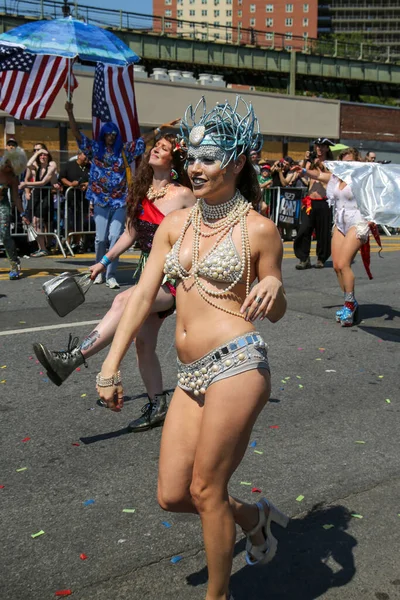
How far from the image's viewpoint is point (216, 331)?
3096mm

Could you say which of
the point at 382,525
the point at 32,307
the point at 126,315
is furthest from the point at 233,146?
the point at 32,307

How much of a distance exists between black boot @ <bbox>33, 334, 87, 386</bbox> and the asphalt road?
421 millimetres

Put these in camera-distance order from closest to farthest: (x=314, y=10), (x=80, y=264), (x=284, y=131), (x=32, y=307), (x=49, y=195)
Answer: (x=32, y=307), (x=80, y=264), (x=49, y=195), (x=284, y=131), (x=314, y=10)

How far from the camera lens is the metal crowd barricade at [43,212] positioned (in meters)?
14.1

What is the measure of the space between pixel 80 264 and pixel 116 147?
8.89ft

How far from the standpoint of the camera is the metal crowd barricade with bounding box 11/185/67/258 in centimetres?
1409

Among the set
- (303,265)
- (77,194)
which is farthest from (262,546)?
(77,194)

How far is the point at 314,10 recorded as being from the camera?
152625 mm

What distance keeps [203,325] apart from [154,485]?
5.09 feet

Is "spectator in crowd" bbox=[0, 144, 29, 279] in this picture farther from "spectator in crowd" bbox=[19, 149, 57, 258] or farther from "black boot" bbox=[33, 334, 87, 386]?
"black boot" bbox=[33, 334, 87, 386]

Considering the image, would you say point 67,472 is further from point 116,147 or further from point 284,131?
point 284,131

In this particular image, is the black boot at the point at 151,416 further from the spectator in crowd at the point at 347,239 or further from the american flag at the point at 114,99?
the american flag at the point at 114,99

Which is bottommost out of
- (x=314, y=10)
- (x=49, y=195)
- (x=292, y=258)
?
(x=292, y=258)

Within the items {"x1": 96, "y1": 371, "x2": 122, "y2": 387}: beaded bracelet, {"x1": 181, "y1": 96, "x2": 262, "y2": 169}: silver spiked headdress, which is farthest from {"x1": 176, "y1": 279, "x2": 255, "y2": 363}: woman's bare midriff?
{"x1": 181, "y1": 96, "x2": 262, "y2": 169}: silver spiked headdress
